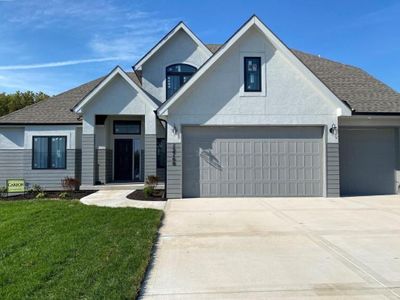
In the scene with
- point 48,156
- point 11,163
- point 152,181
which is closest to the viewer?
point 152,181

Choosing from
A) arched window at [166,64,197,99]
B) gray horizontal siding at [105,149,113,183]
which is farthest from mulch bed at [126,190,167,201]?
arched window at [166,64,197,99]

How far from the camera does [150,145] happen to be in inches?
684

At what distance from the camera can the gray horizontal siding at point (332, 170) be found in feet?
46.7

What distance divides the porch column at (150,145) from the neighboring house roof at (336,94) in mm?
1393

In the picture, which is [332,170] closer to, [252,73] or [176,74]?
[252,73]

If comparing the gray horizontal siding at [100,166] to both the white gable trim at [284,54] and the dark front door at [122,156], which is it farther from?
the white gable trim at [284,54]

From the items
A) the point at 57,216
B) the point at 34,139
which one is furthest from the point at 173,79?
the point at 57,216

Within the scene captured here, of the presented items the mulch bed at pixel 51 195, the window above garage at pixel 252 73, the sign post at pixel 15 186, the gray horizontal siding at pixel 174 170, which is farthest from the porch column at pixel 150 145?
the sign post at pixel 15 186

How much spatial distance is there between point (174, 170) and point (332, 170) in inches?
239

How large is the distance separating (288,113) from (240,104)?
190cm

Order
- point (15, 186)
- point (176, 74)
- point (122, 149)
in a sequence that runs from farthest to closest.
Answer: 1. point (122, 149)
2. point (176, 74)
3. point (15, 186)

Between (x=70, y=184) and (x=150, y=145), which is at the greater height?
(x=150, y=145)

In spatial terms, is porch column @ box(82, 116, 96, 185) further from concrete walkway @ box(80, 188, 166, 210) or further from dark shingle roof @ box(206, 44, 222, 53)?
dark shingle roof @ box(206, 44, 222, 53)

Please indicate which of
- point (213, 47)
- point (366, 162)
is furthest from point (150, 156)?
point (366, 162)
